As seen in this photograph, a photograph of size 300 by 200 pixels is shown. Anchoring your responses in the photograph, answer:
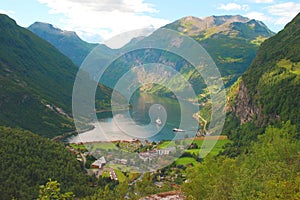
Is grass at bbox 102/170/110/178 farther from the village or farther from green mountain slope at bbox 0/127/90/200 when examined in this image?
green mountain slope at bbox 0/127/90/200

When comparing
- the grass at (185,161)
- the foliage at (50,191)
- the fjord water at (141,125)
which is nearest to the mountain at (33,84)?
the fjord water at (141,125)

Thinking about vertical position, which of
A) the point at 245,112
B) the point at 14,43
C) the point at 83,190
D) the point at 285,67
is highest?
the point at 14,43

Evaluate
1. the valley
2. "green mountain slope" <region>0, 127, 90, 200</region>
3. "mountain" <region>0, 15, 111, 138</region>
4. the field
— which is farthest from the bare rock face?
"mountain" <region>0, 15, 111, 138</region>

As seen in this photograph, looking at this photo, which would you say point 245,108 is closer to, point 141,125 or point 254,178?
point 141,125

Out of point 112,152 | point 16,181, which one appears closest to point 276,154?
point 112,152

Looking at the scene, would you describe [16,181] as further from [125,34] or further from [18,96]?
[18,96]

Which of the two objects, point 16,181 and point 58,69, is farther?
point 58,69

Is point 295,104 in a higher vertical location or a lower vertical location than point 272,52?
lower
